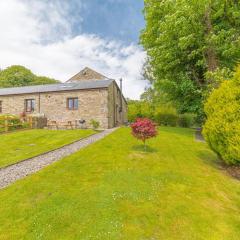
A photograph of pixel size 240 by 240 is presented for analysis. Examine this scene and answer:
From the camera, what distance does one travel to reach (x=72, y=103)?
82.5 ft

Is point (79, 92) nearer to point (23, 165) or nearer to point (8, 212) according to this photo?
point (23, 165)

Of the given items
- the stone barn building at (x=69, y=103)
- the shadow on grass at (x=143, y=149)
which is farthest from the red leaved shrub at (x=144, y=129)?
the stone barn building at (x=69, y=103)

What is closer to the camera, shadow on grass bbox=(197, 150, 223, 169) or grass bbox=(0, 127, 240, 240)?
grass bbox=(0, 127, 240, 240)

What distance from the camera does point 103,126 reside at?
2355cm

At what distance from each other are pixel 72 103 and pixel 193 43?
48.9ft

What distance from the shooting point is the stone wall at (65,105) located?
23.7m

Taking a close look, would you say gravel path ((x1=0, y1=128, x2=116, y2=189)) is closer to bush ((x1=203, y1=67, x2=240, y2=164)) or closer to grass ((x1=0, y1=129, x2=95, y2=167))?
grass ((x1=0, y1=129, x2=95, y2=167))

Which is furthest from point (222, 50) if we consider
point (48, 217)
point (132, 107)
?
point (132, 107)

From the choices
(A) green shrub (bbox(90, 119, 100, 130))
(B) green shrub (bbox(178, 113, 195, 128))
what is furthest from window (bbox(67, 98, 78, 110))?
(B) green shrub (bbox(178, 113, 195, 128))

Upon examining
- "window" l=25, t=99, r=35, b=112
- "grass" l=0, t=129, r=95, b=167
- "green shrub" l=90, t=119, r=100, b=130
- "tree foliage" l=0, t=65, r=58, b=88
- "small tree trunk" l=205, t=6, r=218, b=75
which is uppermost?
"tree foliage" l=0, t=65, r=58, b=88

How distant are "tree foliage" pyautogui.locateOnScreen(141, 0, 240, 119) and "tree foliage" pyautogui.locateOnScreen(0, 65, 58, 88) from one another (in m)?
50.6

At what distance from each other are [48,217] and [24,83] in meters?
63.2

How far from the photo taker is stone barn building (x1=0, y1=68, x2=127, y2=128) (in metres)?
23.8

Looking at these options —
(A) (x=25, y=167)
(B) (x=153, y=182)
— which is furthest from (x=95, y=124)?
(B) (x=153, y=182)
